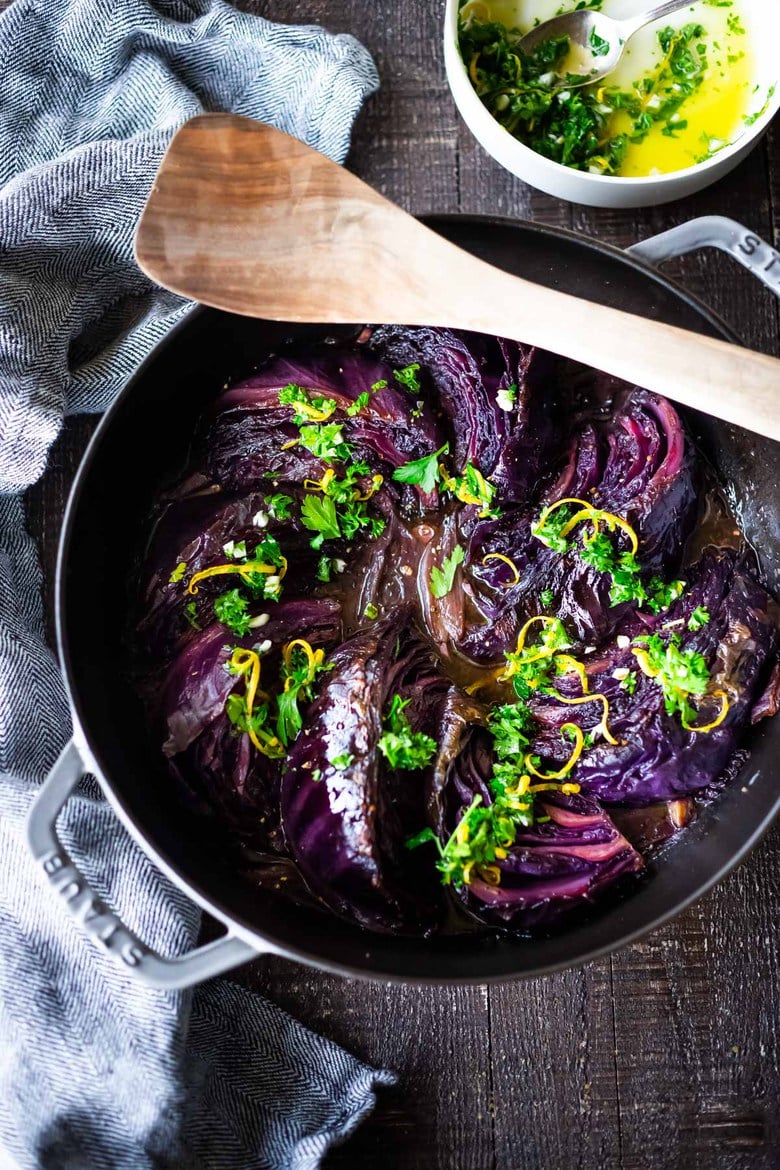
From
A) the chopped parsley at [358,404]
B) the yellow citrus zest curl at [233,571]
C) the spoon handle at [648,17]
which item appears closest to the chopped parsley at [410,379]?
the chopped parsley at [358,404]

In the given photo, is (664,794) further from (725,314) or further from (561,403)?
(725,314)

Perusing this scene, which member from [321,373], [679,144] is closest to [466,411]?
[321,373]

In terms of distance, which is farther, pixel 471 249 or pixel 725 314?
pixel 725 314

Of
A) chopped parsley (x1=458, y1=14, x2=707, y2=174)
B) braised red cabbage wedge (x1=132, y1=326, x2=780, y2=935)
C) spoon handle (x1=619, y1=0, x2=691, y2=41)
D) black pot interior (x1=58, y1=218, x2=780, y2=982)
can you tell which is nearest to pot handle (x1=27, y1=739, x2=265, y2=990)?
black pot interior (x1=58, y1=218, x2=780, y2=982)

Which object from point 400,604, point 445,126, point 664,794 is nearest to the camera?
point 664,794

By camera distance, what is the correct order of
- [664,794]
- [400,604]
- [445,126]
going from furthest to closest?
[445,126] → [400,604] → [664,794]

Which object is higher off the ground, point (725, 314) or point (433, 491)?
point (725, 314)
